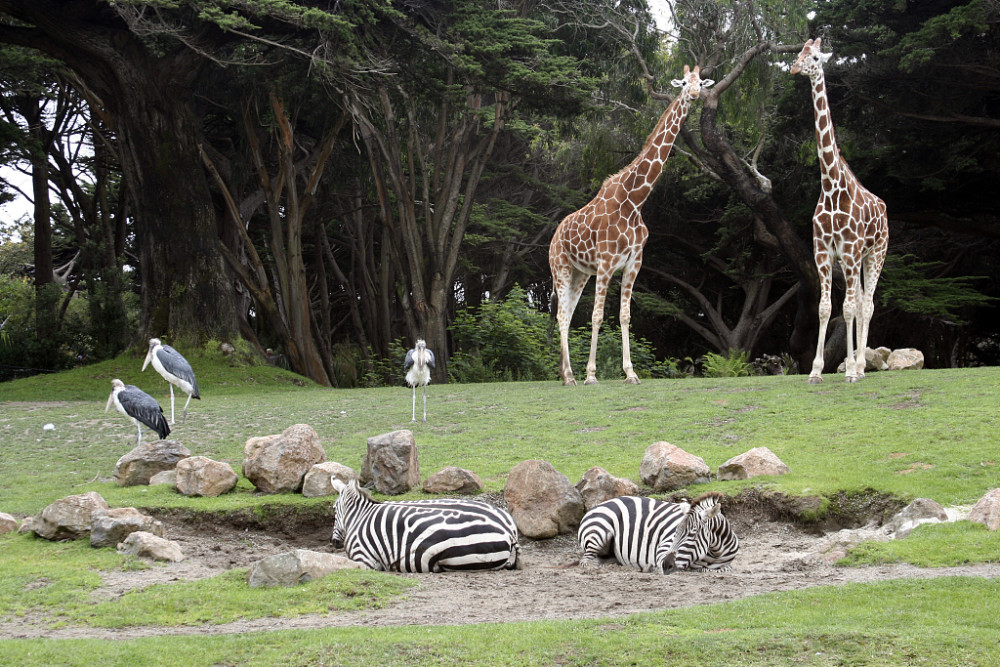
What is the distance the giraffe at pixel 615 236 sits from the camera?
18.3 metres

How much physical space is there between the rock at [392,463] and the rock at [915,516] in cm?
479

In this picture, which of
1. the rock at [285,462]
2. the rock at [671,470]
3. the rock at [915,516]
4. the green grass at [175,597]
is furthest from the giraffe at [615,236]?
the green grass at [175,597]

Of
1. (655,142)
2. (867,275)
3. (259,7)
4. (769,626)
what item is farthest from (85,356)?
(769,626)

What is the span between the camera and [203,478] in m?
10.5

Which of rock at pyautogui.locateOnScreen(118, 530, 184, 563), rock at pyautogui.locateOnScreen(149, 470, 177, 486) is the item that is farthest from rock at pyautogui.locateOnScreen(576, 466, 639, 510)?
rock at pyautogui.locateOnScreen(149, 470, 177, 486)

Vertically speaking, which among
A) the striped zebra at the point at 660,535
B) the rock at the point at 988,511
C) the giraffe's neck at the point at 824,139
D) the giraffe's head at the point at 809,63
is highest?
the giraffe's head at the point at 809,63

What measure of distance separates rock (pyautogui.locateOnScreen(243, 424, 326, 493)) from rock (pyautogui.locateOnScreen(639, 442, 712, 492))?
141 inches

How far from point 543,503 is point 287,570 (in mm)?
3137

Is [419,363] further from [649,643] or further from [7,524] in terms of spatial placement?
[649,643]

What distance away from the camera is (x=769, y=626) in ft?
19.4

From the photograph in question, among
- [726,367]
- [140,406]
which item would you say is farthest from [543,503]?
[726,367]

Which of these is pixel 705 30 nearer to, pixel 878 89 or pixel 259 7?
pixel 878 89

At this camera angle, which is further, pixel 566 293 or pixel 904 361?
pixel 566 293

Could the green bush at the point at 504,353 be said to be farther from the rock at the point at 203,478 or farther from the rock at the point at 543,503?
the rock at the point at 543,503
